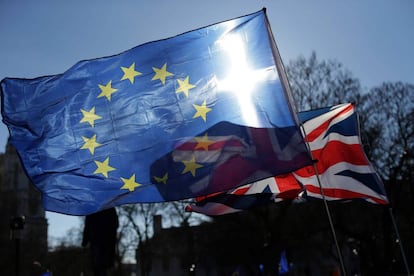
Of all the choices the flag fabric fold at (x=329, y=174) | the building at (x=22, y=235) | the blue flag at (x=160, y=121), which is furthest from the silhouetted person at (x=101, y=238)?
the building at (x=22, y=235)

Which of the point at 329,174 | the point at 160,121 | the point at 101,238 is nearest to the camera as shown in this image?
the point at 101,238

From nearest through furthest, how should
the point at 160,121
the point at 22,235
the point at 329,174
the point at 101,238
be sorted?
the point at 101,238 < the point at 160,121 < the point at 329,174 < the point at 22,235

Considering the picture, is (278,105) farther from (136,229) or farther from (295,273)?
(295,273)

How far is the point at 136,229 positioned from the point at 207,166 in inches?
1842

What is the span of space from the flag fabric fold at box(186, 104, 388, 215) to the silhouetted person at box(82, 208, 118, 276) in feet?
12.2

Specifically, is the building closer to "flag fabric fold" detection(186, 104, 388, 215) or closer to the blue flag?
"flag fabric fold" detection(186, 104, 388, 215)

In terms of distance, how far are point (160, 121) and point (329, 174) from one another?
12.7ft

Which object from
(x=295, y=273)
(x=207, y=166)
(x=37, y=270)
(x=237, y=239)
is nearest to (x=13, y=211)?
(x=237, y=239)

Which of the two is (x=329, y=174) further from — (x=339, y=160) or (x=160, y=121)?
(x=160, y=121)

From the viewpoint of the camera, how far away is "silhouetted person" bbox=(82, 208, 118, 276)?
20.3ft

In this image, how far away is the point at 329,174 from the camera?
360 inches

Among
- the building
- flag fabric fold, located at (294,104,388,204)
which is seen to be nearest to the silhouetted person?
flag fabric fold, located at (294,104,388,204)

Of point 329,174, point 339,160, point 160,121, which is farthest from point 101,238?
point 339,160

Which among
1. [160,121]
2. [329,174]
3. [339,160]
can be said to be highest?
[160,121]
